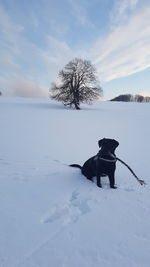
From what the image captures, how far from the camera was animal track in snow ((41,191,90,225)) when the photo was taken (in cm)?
289

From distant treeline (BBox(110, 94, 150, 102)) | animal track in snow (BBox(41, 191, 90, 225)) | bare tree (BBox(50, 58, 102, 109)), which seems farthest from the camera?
distant treeline (BBox(110, 94, 150, 102))

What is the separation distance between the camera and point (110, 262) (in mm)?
2102

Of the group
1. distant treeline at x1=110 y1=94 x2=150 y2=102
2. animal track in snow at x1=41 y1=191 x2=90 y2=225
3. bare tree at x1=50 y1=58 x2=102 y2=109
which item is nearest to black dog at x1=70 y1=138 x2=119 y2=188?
animal track in snow at x1=41 y1=191 x2=90 y2=225

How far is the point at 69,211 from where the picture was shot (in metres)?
3.12

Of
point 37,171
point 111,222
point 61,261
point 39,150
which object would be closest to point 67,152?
point 39,150

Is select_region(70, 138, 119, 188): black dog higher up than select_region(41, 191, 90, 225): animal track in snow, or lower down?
higher up

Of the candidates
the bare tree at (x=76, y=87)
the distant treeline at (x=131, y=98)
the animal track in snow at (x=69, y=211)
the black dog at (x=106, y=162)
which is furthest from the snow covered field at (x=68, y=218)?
the distant treeline at (x=131, y=98)

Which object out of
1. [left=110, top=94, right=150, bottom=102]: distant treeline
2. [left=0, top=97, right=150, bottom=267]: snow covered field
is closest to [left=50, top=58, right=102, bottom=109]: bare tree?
[left=0, top=97, right=150, bottom=267]: snow covered field

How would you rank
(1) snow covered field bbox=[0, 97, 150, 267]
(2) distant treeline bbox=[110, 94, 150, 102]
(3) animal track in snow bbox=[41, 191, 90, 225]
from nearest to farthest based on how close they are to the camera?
(1) snow covered field bbox=[0, 97, 150, 267] → (3) animal track in snow bbox=[41, 191, 90, 225] → (2) distant treeline bbox=[110, 94, 150, 102]

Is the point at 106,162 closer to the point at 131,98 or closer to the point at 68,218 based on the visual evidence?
the point at 68,218

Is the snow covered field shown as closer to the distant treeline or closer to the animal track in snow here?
the animal track in snow

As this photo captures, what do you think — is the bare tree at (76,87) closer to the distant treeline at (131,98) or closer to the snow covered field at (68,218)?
the snow covered field at (68,218)

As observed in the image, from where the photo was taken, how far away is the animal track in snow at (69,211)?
2.89 m

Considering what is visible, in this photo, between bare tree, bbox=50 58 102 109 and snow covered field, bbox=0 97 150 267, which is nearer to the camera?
snow covered field, bbox=0 97 150 267
